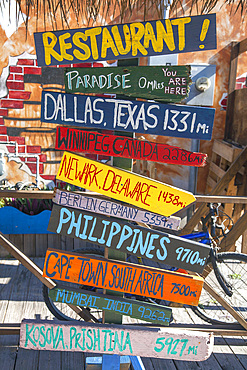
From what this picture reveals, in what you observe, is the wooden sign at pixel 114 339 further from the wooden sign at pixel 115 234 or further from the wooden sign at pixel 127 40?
the wooden sign at pixel 127 40

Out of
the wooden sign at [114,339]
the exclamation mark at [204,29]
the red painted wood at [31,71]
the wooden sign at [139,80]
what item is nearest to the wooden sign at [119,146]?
the wooden sign at [139,80]

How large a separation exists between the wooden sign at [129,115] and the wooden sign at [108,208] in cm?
36

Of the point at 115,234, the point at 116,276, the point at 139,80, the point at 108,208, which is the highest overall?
the point at 139,80

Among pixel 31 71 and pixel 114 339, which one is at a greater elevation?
pixel 31 71

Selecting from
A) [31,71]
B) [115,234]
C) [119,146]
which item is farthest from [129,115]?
[31,71]

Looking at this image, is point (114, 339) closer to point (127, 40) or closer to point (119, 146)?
point (119, 146)

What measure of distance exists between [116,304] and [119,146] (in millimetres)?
830

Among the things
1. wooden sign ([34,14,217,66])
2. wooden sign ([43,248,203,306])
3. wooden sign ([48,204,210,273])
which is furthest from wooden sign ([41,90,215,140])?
wooden sign ([43,248,203,306])

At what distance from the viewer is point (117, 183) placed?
5.82 ft

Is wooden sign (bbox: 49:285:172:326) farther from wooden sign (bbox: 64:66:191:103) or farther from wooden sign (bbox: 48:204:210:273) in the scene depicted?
wooden sign (bbox: 64:66:191:103)

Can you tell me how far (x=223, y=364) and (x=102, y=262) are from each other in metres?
1.32

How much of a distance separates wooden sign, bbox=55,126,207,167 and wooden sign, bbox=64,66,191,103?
22 centimetres

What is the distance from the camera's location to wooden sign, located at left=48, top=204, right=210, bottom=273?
71.7 inches

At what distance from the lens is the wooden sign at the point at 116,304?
1925 millimetres
